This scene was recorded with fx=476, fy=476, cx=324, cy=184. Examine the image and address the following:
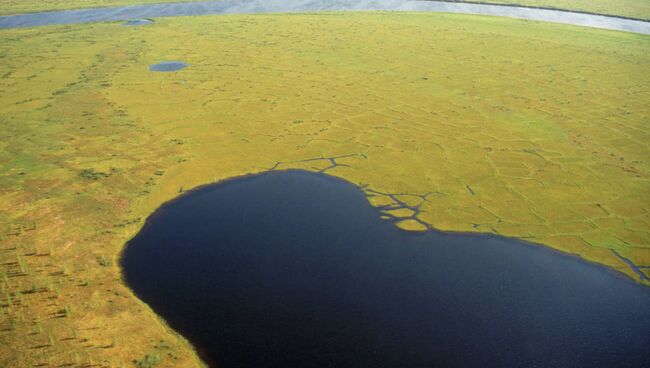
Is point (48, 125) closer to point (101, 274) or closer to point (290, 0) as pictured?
point (101, 274)

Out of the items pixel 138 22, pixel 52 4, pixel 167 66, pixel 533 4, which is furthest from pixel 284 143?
pixel 52 4

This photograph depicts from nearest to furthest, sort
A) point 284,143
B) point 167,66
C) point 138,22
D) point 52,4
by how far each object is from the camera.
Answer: point 284,143
point 167,66
point 138,22
point 52,4

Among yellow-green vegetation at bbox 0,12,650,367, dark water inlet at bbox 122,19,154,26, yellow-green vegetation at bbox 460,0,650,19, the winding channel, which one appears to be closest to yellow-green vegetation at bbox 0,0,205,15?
the winding channel

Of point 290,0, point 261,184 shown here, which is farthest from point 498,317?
point 290,0

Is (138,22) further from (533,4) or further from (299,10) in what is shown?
(533,4)

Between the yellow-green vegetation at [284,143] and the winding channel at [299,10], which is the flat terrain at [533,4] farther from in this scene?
the yellow-green vegetation at [284,143]

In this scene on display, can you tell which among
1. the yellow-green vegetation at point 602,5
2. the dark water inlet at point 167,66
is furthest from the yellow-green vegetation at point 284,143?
the yellow-green vegetation at point 602,5
